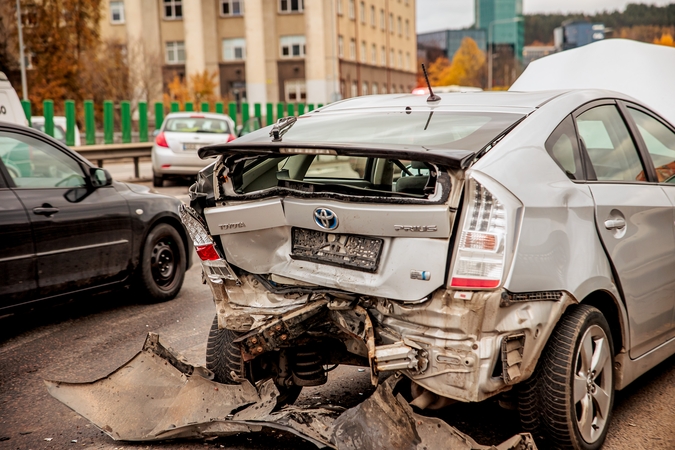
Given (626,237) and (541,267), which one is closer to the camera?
(541,267)

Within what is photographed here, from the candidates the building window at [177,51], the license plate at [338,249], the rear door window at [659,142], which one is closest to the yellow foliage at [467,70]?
the building window at [177,51]

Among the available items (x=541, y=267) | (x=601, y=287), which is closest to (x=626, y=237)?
(x=601, y=287)

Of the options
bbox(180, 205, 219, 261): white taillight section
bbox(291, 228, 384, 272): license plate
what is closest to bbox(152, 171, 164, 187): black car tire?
bbox(180, 205, 219, 261): white taillight section

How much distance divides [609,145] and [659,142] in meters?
0.73

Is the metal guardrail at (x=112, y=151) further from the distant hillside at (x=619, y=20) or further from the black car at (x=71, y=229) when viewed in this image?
the distant hillside at (x=619, y=20)

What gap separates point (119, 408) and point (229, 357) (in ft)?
2.05

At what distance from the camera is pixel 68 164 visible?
6438mm

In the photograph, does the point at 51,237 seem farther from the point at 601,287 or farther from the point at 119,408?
A: the point at 601,287

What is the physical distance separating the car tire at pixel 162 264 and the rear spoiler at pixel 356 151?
3274 mm

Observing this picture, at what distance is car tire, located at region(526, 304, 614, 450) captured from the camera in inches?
133

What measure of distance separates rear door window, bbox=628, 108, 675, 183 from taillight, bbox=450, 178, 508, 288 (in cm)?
174

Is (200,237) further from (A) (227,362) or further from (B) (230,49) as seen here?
(B) (230,49)

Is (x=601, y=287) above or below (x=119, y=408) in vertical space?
above

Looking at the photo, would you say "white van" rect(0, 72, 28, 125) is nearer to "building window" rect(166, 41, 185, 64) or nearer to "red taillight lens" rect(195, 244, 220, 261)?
"red taillight lens" rect(195, 244, 220, 261)
